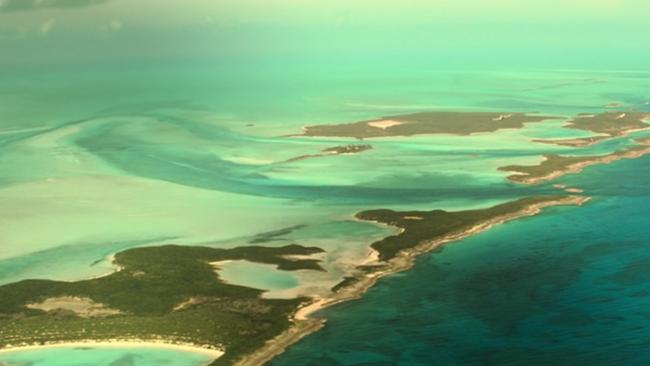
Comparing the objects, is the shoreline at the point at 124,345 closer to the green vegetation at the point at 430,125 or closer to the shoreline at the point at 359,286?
the shoreline at the point at 359,286

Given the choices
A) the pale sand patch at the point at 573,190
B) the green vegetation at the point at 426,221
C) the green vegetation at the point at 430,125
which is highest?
the green vegetation at the point at 430,125

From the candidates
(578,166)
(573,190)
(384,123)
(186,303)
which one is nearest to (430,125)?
(384,123)

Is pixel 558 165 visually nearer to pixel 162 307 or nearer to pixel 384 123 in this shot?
pixel 384 123

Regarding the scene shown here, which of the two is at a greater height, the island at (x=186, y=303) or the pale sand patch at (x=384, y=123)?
the pale sand patch at (x=384, y=123)

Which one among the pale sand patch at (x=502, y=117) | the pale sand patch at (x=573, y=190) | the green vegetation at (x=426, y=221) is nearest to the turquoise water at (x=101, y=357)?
the green vegetation at (x=426, y=221)

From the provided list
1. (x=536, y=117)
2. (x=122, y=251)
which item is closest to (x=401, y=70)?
(x=536, y=117)

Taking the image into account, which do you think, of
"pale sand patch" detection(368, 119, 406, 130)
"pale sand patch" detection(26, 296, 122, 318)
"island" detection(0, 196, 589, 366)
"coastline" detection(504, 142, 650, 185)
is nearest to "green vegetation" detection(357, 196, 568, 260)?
"island" detection(0, 196, 589, 366)

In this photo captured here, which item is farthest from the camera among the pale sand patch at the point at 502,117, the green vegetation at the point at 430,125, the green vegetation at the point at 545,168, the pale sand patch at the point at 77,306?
the pale sand patch at the point at 502,117

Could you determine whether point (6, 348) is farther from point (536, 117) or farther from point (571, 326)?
point (536, 117)
